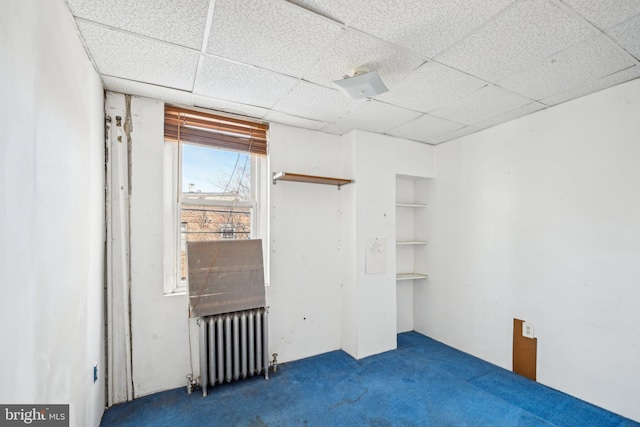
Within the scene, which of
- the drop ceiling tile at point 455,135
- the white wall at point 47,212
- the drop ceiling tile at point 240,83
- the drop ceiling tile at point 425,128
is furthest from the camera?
the drop ceiling tile at point 455,135

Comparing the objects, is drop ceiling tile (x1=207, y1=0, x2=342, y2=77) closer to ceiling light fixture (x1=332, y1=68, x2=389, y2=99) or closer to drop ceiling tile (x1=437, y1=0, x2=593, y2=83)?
ceiling light fixture (x1=332, y1=68, x2=389, y2=99)

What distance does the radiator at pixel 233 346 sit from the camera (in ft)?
8.54

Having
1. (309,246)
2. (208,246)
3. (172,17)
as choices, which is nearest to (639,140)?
(309,246)

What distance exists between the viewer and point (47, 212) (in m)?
1.32

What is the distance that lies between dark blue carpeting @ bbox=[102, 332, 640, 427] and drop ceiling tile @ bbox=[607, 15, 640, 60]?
8.62 feet

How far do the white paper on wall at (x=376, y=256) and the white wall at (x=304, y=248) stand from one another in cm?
38

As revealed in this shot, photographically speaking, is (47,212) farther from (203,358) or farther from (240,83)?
(203,358)

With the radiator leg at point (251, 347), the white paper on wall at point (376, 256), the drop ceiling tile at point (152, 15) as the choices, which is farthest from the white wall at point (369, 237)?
the drop ceiling tile at point (152, 15)

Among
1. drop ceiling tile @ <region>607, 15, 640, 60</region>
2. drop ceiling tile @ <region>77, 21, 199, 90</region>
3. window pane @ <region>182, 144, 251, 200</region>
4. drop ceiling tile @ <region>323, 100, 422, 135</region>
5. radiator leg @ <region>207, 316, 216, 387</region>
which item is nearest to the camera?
drop ceiling tile @ <region>607, 15, 640, 60</region>

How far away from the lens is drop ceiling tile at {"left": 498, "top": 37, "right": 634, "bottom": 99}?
73.8 inches

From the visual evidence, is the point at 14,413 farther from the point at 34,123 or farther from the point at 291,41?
the point at 291,41

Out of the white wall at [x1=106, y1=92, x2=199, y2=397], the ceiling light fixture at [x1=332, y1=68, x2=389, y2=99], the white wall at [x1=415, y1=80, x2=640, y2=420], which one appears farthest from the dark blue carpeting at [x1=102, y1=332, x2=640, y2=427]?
the ceiling light fixture at [x1=332, y1=68, x2=389, y2=99]

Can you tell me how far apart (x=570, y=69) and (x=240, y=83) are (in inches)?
95.4

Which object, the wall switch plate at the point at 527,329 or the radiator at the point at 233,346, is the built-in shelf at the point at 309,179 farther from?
the wall switch plate at the point at 527,329
